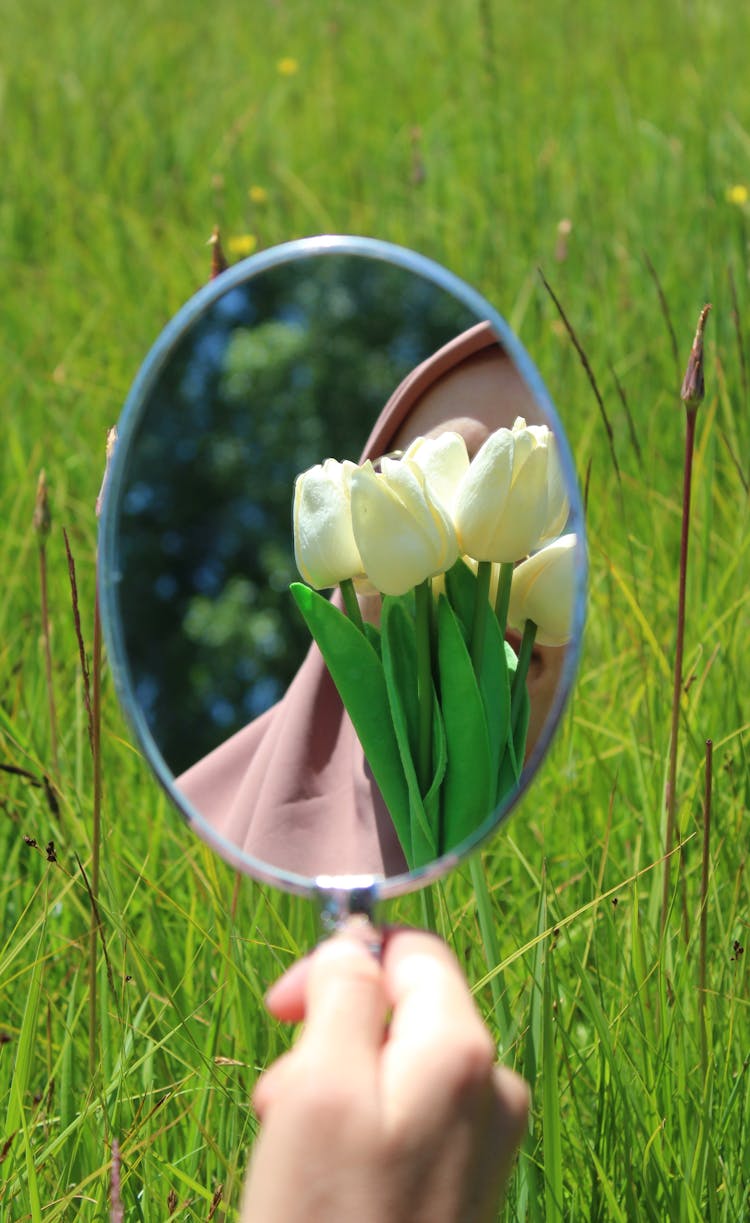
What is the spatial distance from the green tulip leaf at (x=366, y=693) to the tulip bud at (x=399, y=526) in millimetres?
54

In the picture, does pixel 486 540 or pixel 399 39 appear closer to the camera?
pixel 486 540

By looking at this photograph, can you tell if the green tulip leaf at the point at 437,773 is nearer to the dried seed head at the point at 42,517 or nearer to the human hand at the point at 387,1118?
the human hand at the point at 387,1118

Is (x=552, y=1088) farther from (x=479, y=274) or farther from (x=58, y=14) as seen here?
(x=58, y=14)

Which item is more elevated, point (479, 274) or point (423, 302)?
point (479, 274)

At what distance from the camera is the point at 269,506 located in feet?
2.26

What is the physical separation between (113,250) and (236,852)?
190 cm

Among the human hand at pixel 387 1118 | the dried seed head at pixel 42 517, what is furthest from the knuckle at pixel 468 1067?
the dried seed head at pixel 42 517

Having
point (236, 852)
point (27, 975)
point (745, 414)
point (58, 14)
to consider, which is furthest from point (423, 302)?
point (58, 14)

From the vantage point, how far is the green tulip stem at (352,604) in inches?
24.2

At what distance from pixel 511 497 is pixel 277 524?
0.15 m

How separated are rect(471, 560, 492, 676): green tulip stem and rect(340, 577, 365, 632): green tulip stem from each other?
56 millimetres

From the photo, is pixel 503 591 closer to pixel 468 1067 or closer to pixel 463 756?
pixel 463 756

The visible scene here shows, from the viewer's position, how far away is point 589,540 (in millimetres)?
1483

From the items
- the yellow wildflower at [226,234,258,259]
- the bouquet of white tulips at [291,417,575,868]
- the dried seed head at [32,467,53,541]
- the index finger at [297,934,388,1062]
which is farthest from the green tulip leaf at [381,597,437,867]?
the yellow wildflower at [226,234,258,259]
